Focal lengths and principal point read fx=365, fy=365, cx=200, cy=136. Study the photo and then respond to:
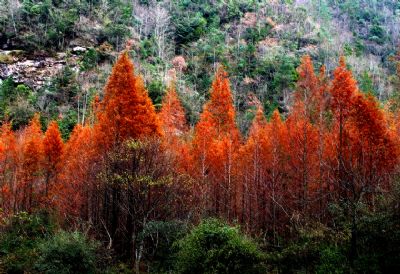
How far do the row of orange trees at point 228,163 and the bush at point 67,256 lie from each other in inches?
96.0

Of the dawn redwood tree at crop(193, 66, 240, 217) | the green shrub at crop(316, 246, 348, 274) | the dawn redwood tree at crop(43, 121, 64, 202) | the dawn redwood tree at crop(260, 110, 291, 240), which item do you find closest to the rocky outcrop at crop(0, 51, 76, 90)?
the dawn redwood tree at crop(43, 121, 64, 202)

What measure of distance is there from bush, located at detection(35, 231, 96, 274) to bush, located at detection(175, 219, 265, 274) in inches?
137

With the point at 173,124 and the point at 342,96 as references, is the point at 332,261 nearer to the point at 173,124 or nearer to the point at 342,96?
the point at 342,96

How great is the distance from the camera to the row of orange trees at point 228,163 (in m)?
15.8

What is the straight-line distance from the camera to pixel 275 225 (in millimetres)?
20578

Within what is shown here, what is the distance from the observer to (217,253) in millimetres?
12805

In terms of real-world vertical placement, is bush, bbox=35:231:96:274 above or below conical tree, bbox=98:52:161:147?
below

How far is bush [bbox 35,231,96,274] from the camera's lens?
519 inches

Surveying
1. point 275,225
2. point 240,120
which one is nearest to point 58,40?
point 240,120

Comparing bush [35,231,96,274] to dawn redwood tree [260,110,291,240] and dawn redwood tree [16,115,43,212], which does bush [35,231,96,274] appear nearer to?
dawn redwood tree [260,110,291,240]

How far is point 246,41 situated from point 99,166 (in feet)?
178

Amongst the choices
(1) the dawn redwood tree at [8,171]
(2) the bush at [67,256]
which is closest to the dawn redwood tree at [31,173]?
(1) the dawn redwood tree at [8,171]

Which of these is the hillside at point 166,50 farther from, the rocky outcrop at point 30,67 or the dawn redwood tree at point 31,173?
the dawn redwood tree at point 31,173

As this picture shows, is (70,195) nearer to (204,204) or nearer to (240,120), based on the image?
(204,204)
